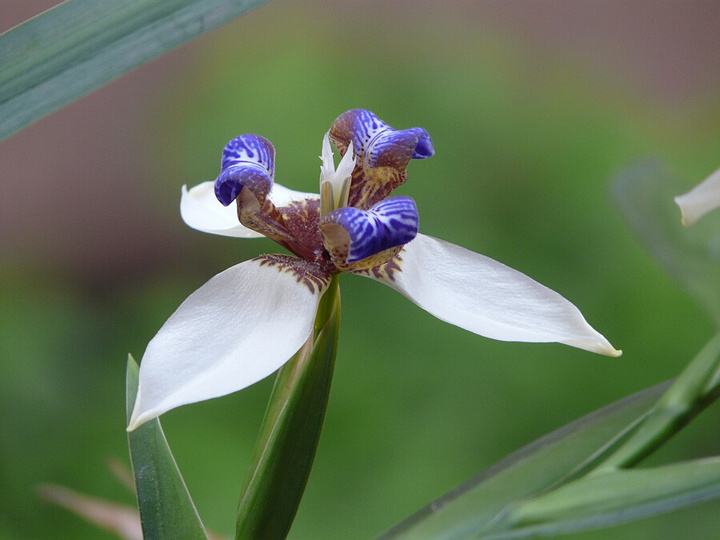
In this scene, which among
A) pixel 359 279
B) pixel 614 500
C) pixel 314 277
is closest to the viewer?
pixel 614 500

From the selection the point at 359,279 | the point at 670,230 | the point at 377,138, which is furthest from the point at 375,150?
the point at 359,279

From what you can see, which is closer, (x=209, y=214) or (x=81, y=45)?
(x=81, y=45)

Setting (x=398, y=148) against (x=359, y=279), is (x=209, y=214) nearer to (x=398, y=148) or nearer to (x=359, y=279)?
(x=398, y=148)

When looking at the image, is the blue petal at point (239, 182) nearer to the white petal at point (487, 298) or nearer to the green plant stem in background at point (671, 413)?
the white petal at point (487, 298)

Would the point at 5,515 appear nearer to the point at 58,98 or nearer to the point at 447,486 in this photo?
the point at 447,486

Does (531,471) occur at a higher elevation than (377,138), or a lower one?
lower

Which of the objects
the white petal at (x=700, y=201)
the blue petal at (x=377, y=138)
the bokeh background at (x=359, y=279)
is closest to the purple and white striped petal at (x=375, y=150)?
the blue petal at (x=377, y=138)

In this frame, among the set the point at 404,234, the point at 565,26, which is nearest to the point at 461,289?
the point at 404,234
